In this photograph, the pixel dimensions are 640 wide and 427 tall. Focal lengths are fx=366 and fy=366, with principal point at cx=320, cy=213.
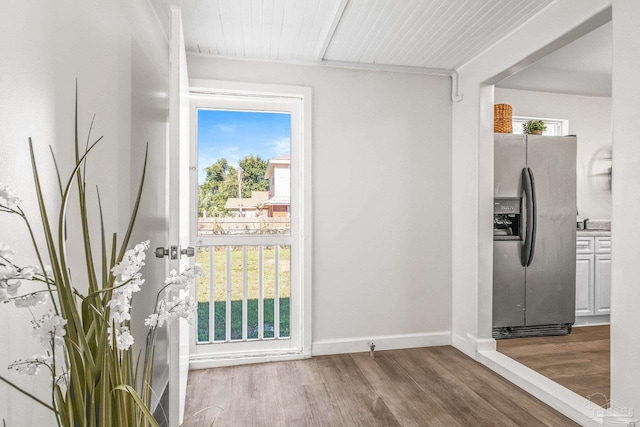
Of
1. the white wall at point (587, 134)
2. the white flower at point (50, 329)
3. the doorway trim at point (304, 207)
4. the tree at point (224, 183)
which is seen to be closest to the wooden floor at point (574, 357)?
the white wall at point (587, 134)

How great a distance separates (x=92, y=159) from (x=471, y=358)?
2.91 metres

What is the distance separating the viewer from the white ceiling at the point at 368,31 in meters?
2.17

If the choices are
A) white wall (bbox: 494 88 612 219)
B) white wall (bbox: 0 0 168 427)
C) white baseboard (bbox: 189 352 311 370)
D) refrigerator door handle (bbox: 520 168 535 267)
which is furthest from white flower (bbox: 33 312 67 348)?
white wall (bbox: 494 88 612 219)

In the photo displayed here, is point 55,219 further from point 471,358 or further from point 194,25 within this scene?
point 471,358

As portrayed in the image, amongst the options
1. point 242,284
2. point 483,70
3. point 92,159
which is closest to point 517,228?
point 483,70

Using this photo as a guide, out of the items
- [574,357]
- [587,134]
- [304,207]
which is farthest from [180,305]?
[587,134]

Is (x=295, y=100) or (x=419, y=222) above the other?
(x=295, y=100)

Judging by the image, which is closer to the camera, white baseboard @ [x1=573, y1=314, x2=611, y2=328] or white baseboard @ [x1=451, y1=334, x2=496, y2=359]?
white baseboard @ [x1=451, y1=334, x2=496, y2=359]

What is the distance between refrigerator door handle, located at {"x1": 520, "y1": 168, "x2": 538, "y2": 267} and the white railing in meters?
2.14

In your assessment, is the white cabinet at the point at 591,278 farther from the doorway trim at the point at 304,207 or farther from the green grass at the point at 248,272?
the green grass at the point at 248,272

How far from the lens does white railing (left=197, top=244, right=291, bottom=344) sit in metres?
2.96

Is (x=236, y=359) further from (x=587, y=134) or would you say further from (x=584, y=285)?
(x=587, y=134)

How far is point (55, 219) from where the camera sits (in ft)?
3.64

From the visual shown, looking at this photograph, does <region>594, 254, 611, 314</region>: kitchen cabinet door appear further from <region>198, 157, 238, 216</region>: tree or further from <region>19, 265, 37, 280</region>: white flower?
<region>19, 265, 37, 280</region>: white flower
